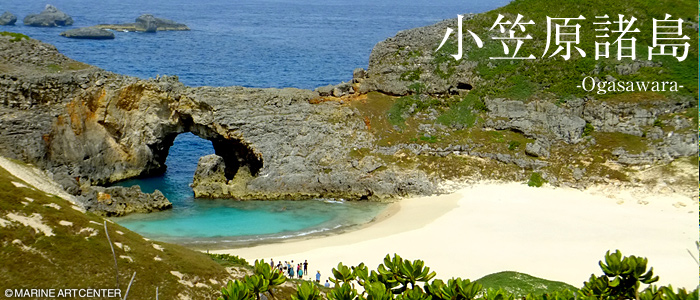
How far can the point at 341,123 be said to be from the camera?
58156mm

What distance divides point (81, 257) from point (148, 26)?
13257cm

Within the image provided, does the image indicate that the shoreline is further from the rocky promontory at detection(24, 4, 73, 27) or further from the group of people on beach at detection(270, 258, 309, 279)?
the rocky promontory at detection(24, 4, 73, 27)

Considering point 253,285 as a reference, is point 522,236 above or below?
below

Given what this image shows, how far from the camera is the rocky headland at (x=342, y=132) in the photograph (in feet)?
172

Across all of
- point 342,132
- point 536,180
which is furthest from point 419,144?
point 536,180

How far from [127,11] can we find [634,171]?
169m

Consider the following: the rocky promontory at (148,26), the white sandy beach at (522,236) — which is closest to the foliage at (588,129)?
the white sandy beach at (522,236)

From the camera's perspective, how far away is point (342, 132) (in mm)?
57656

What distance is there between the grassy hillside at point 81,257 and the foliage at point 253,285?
10115mm

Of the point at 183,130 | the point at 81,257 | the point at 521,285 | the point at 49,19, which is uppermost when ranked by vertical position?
the point at 49,19

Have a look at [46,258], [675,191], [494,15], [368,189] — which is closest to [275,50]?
[494,15]

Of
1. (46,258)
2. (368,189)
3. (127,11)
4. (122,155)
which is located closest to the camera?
(46,258)

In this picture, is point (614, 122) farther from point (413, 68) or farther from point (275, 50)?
point (275, 50)

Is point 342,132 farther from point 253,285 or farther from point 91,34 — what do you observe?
point 91,34
